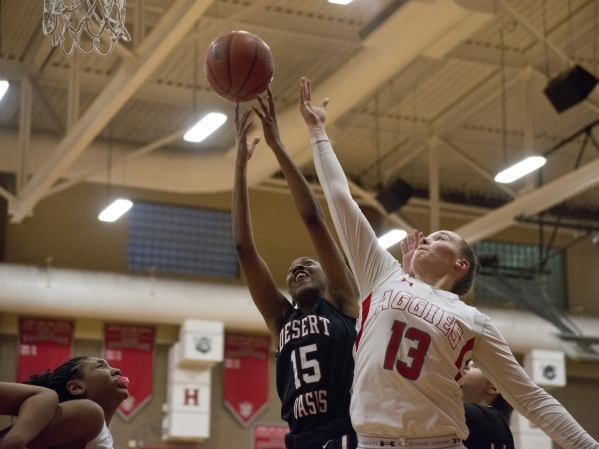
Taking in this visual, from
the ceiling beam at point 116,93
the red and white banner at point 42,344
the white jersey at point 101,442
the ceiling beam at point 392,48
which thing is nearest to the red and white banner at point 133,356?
the red and white banner at point 42,344

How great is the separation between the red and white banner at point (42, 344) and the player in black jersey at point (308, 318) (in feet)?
33.2

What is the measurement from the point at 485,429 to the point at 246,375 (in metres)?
10.8

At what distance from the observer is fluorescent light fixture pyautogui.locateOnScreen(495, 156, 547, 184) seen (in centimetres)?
1127

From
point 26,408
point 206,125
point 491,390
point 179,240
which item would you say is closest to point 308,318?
point 491,390

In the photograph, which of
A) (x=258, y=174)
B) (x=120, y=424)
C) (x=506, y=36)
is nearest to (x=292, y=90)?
(x=258, y=174)

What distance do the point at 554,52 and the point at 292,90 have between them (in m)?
3.63

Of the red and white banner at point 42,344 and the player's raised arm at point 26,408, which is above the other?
the red and white banner at point 42,344

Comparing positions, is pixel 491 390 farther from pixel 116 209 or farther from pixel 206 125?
pixel 116 209

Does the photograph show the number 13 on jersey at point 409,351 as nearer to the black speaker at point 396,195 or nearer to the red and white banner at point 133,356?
the black speaker at point 396,195

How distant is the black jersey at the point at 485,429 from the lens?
4512 millimetres

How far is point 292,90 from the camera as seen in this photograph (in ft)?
44.2

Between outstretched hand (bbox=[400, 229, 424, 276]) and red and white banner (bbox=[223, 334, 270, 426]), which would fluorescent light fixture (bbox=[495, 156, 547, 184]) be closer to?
red and white banner (bbox=[223, 334, 270, 426])

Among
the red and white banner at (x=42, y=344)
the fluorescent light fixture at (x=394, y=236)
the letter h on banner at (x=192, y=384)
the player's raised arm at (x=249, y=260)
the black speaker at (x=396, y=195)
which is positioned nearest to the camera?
the player's raised arm at (x=249, y=260)

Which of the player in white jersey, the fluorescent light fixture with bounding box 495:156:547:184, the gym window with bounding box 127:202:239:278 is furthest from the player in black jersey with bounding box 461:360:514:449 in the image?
the gym window with bounding box 127:202:239:278
